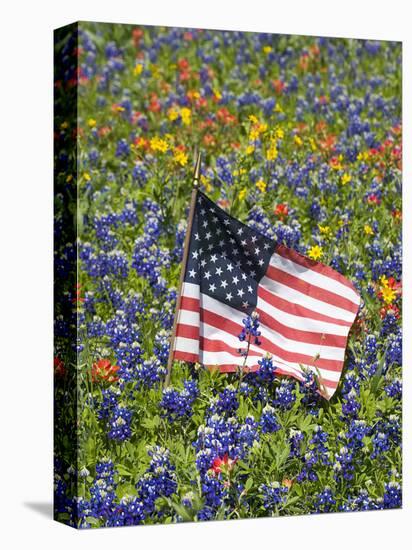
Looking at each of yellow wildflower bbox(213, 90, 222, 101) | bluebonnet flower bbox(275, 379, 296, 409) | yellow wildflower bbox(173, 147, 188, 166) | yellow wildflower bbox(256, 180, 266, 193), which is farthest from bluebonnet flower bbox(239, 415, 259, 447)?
yellow wildflower bbox(213, 90, 222, 101)

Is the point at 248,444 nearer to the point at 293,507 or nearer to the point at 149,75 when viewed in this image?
the point at 293,507

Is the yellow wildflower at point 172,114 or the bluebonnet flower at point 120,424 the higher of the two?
the yellow wildflower at point 172,114

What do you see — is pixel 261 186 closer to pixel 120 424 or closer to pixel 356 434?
pixel 356 434

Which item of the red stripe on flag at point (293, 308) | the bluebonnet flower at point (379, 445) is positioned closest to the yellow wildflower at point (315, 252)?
the red stripe on flag at point (293, 308)

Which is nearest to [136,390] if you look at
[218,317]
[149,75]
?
[218,317]

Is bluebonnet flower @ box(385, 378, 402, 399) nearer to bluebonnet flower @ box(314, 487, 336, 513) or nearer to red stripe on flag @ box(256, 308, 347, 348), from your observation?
red stripe on flag @ box(256, 308, 347, 348)

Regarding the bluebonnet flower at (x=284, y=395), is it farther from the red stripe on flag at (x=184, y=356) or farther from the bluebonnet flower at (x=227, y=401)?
the red stripe on flag at (x=184, y=356)

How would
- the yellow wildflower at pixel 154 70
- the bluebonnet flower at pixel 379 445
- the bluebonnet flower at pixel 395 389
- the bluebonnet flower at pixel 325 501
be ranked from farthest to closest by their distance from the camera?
1. the yellow wildflower at pixel 154 70
2. the bluebonnet flower at pixel 395 389
3. the bluebonnet flower at pixel 379 445
4. the bluebonnet flower at pixel 325 501
